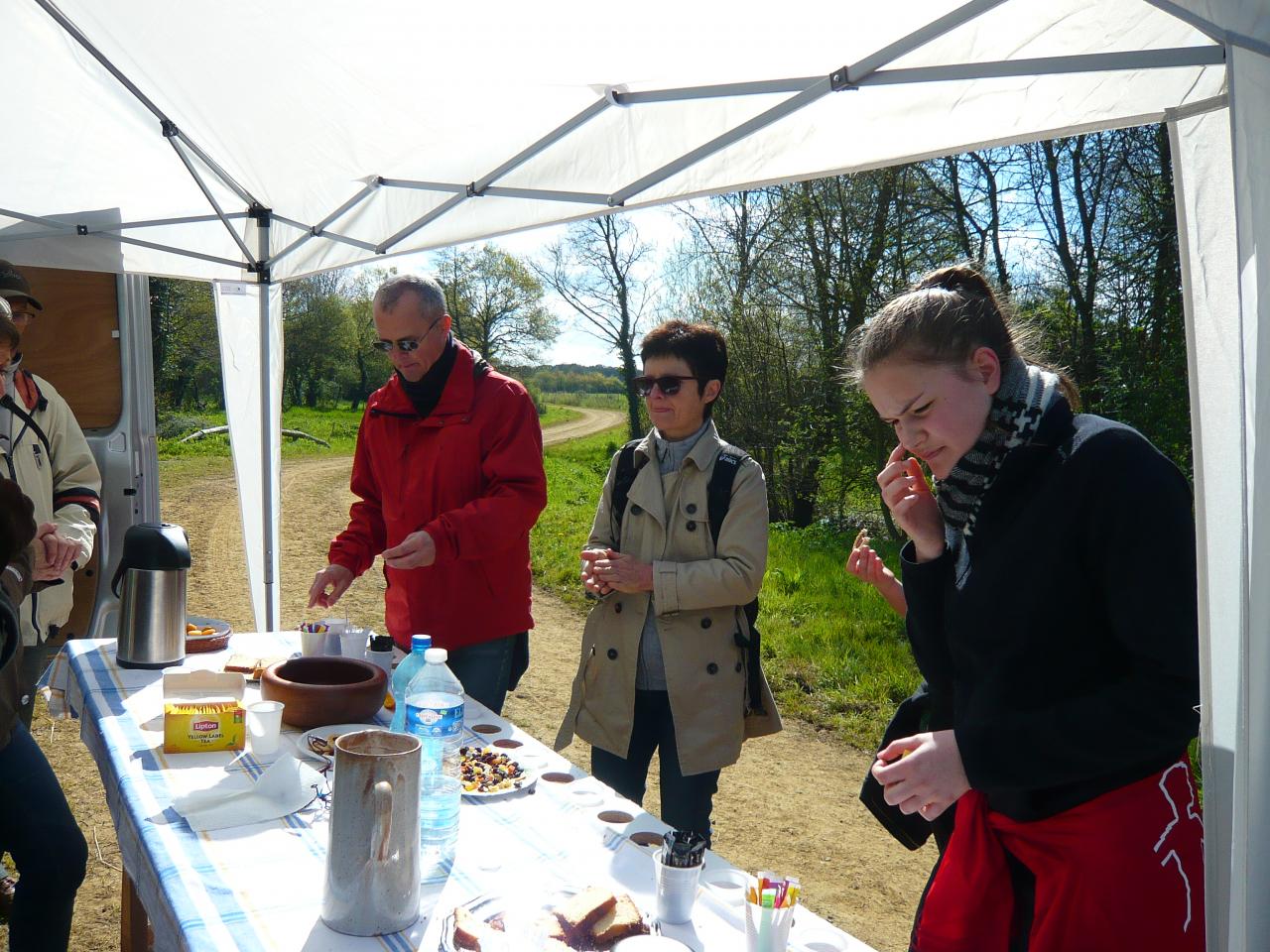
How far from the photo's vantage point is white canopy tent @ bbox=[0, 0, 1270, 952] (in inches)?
48.7

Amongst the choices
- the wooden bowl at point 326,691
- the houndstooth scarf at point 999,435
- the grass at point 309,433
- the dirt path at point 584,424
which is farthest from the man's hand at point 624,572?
the dirt path at point 584,424

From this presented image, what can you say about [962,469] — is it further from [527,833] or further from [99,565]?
[99,565]

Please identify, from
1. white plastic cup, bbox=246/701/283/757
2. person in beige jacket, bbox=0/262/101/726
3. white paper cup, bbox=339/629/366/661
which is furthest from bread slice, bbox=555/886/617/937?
person in beige jacket, bbox=0/262/101/726

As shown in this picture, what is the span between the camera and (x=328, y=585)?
2.90 metres

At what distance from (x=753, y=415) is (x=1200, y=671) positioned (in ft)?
31.9

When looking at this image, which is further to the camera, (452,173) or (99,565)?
(99,565)

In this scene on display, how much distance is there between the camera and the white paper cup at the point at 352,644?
2.49m

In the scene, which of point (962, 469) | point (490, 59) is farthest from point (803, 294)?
point (962, 469)

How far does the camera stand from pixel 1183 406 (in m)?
6.01

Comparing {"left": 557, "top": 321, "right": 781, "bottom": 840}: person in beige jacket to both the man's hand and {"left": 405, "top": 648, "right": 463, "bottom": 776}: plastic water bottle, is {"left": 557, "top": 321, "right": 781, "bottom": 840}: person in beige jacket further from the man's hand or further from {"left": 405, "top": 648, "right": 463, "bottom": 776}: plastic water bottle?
{"left": 405, "top": 648, "right": 463, "bottom": 776}: plastic water bottle

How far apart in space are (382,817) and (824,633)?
19.6 feet

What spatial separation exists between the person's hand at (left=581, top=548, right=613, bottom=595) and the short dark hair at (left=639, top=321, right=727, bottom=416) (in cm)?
52

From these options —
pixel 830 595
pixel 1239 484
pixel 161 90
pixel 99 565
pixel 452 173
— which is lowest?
pixel 830 595

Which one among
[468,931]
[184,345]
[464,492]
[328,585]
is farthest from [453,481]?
[184,345]
